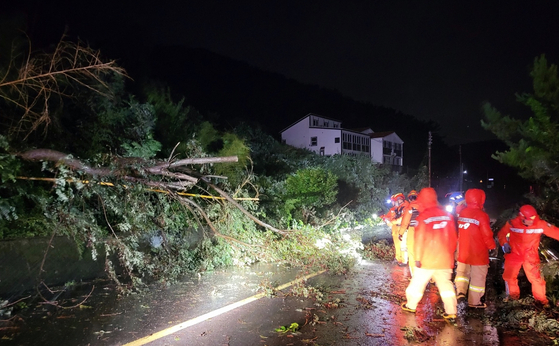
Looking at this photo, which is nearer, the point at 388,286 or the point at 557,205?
the point at 388,286

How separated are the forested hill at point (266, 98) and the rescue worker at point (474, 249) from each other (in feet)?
158

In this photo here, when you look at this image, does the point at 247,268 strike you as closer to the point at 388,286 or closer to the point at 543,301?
the point at 388,286

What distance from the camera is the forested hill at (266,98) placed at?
186 feet

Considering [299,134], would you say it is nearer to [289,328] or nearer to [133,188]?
[133,188]

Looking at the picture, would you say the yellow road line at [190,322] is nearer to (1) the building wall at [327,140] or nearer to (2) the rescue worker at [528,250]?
(2) the rescue worker at [528,250]

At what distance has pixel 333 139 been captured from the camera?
4347 centimetres

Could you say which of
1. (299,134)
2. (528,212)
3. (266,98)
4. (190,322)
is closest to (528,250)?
(528,212)

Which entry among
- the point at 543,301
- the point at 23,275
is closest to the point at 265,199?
the point at 23,275

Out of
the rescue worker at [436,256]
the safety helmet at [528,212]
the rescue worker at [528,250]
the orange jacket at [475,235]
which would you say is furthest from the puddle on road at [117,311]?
the safety helmet at [528,212]

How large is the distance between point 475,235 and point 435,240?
89 cm

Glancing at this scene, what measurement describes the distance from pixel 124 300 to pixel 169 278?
110cm

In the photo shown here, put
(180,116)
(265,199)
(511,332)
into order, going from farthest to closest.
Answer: (180,116) → (265,199) → (511,332)

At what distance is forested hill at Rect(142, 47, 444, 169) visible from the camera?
5668cm

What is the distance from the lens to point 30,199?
6.59 metres
